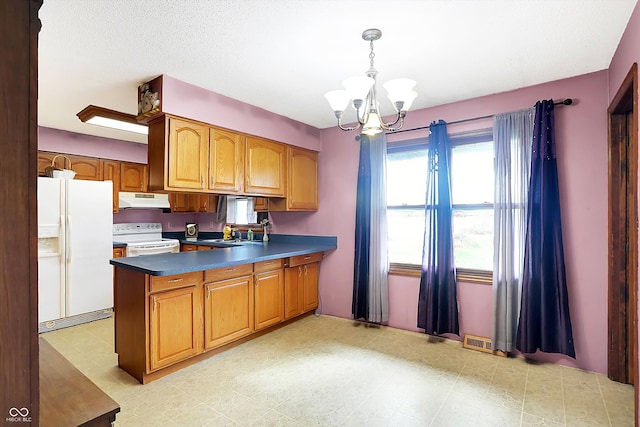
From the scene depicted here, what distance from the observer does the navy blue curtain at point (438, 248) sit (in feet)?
10.5

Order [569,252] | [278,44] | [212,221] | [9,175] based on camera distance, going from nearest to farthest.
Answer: [9,175]
[278,44]
[569,252]
[212,221]

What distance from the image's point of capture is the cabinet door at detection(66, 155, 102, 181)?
4.54 meters

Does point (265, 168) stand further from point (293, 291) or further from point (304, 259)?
point (293, 291)

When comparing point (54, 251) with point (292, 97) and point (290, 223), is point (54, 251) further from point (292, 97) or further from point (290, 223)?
point (292, 97)

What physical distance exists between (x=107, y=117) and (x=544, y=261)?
14.7ft

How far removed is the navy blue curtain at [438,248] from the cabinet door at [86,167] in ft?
15.2

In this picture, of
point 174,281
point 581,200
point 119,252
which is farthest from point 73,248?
point 581,200

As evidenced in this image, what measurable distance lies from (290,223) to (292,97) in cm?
189

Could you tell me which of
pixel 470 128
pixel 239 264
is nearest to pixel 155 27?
pixel 239 264

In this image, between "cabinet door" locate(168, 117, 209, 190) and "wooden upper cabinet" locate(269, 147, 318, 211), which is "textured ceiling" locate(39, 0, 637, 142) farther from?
"wooden upper cabinet" locate(269, 147, 318, 211)

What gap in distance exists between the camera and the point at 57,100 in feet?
10.6

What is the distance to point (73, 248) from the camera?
381cm

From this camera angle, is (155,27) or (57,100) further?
(57,100)

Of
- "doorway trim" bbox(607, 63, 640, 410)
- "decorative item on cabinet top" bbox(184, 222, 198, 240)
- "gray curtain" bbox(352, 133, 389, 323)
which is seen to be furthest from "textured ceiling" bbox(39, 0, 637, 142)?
"decorative item on cabinet top" bbox(184, 222, 198, 240)
